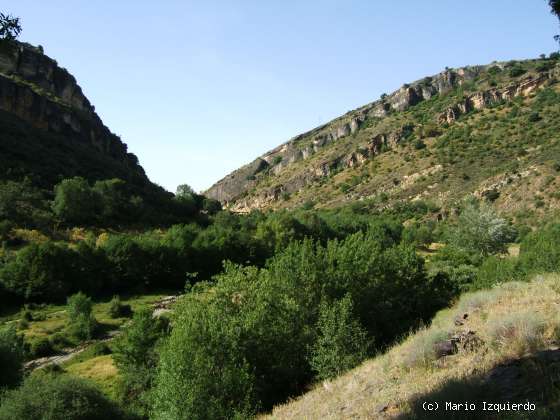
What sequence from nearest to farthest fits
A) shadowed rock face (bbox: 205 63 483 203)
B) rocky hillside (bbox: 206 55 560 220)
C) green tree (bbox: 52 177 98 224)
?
1. green tree (bbox: 52 177 98 224)
2. rocky hillside (bbox: 206 55 560 220)
3. shadowed rock face (bbox: 205 63 483 203)

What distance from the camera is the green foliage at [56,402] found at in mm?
16000

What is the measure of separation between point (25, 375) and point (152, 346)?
22.1ft

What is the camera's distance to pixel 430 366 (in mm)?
10523

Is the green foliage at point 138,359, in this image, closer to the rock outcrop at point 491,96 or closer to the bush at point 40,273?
the bush at point 40,273

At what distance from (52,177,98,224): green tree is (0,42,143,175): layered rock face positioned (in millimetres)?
29668

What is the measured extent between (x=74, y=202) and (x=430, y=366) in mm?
61743

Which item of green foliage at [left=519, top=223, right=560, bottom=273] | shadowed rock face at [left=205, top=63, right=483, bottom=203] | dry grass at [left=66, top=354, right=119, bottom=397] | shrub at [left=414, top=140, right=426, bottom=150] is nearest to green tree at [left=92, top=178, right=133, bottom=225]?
dry grass at [left=66, top=354, right=119, bottom=397]

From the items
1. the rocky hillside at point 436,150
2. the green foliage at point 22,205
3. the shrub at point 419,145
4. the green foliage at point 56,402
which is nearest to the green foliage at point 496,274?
the green foliage at point 56,402

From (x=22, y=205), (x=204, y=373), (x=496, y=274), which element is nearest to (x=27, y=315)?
(x=22, y=205)

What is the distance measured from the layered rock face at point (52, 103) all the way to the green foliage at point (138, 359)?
74467 mm

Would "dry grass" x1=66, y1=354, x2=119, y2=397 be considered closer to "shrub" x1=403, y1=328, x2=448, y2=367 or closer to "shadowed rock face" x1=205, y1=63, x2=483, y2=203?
"shrub" x1=403, y1=328, x2=448, y2=367

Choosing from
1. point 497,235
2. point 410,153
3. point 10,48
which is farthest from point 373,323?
point 410,153

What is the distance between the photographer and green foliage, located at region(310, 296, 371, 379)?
15908 mm

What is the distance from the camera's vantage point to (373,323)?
70.9 feet
